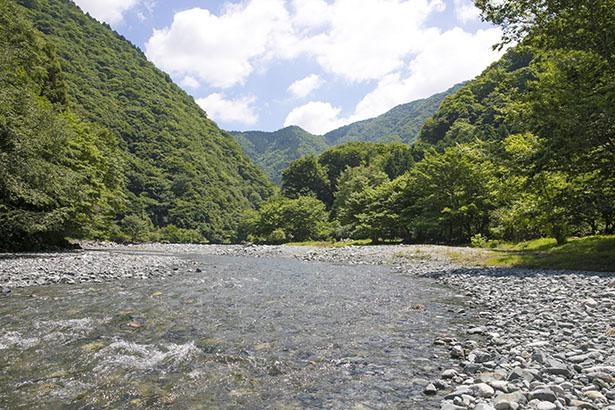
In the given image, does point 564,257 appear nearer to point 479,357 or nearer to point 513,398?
point 479,357

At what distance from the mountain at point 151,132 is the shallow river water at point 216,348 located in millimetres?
77083

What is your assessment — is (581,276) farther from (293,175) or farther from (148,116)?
(148,116)

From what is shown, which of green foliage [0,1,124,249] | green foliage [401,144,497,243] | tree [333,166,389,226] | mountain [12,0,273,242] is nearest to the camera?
green foliage [0,1,124,249]

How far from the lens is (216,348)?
8766 millimetres

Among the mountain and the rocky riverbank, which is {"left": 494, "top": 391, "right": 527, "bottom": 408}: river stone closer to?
the rocky riverbank

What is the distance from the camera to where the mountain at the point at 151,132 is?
11288cm

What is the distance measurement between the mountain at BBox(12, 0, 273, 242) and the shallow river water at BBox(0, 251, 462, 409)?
7708cm

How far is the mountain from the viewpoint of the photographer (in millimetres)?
112875

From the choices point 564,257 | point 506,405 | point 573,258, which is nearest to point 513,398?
point 506,405

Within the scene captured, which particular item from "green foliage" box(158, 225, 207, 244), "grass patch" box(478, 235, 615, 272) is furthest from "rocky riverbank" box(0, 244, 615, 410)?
"green foliage" box(158, 225, 207, 244)

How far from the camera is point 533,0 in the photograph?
773 inches

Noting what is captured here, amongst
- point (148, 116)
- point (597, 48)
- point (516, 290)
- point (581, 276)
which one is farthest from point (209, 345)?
point (148, 116)

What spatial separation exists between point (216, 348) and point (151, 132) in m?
136

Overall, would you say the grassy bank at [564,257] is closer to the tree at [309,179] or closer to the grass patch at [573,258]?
the grass patch at [573,258]
